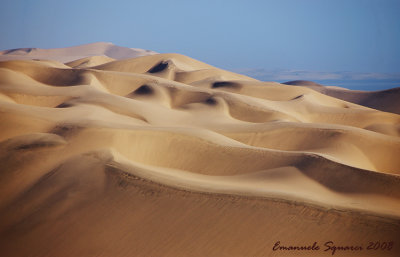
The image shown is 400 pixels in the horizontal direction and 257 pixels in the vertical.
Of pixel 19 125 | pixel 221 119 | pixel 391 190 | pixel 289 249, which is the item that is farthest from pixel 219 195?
pixel 221 119

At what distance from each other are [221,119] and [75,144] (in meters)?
9.48

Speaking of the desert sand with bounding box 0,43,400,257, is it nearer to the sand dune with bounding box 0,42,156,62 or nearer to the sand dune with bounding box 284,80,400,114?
the sand dune with bounding box 284,80,400,114

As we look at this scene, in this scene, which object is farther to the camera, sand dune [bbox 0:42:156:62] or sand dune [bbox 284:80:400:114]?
sand dune [bbox 0:42:156:62]

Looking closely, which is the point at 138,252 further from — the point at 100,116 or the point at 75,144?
the point at 100,116

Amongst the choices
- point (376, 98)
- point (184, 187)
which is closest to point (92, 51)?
point (376, 98)

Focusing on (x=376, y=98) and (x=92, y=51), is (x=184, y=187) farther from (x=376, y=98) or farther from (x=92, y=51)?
(x=92, y=51)

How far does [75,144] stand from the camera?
1208 cm

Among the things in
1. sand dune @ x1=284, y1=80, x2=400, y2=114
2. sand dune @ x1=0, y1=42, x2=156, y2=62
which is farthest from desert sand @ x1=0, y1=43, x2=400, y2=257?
sand dune @ x1=0, y1=42, x2=156, y2=62

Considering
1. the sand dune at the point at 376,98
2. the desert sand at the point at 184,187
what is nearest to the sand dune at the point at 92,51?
the sand dune at the point at 376,98

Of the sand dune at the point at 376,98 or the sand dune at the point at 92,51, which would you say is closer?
the sand dune at the point at 376,98

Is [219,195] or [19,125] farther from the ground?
[219,195]

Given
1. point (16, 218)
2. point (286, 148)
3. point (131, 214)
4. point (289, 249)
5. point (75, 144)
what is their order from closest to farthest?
1. point (289, 249)
2. point (131, 214)
3. point (16, 218)
4. point (75, 144)
5. point (286, 148)

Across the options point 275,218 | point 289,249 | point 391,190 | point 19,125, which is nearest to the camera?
point 289,249

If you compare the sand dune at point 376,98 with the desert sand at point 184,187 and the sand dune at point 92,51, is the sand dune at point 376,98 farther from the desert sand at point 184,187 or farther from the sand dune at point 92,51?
the sand dune at point 92,51
